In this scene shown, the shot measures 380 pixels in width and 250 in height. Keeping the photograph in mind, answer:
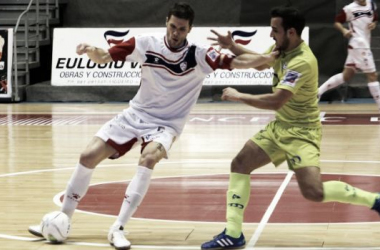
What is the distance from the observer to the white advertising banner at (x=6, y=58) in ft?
55.5

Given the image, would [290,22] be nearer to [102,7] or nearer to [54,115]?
[54,115]

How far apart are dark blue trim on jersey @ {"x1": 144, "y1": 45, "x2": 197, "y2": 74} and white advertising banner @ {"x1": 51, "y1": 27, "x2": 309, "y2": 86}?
9808mm

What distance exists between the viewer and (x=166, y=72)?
6.98 meters

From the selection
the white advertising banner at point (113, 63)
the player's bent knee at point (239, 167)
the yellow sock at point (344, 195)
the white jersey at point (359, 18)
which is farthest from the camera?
the white advertising banner at point (113, 63)

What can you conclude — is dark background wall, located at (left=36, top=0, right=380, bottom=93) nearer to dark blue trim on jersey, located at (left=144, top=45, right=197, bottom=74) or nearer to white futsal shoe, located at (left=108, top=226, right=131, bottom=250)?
dark blue trim on jersey, located at (left=144, top=45, right=197, bottom=74)

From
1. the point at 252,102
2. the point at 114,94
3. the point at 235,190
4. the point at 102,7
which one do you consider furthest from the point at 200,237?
the point at 102,7

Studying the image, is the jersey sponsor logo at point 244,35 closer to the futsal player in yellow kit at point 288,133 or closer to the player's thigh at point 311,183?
the futsal player in yellow kit at point 288,133

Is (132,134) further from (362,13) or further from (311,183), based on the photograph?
(362,13)

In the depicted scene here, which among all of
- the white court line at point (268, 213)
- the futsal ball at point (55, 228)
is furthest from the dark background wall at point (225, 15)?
the futsal ball at point (55, 228)

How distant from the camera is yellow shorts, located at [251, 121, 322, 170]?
6.51 metres

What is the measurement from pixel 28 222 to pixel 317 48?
10.8 metres

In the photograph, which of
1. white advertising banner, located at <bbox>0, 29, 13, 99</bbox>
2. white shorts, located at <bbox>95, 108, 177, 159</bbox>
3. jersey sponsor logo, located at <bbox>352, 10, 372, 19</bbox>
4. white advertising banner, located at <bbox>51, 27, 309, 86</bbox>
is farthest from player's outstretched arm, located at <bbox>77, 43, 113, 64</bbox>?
white advertising banner, located at <bbox>0, 29, 13, 99</bbox>

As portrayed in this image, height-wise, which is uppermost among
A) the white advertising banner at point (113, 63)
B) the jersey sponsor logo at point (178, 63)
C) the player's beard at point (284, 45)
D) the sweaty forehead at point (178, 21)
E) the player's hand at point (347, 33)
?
the sweaty forehead at point (178, 21)

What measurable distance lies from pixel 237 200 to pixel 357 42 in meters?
8.26
